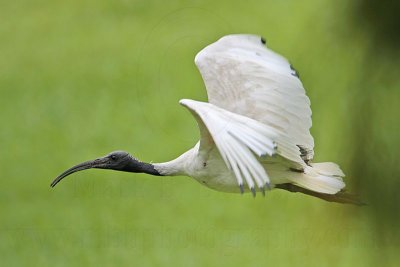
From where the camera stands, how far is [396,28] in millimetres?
5832

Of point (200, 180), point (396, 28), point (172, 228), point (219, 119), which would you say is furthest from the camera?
point (172, 228)

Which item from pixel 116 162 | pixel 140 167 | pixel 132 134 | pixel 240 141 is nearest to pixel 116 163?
pixel 116 162

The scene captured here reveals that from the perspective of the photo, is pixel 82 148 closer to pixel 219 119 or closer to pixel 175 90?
pixel 175 90

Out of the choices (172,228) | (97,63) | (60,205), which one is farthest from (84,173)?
(97,63)

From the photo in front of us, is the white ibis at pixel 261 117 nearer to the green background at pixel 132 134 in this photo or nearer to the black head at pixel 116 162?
the black head at pixel 116 162

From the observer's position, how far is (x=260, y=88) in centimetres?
635

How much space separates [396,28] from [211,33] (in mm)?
7097

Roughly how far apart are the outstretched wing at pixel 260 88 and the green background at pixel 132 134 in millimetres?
127

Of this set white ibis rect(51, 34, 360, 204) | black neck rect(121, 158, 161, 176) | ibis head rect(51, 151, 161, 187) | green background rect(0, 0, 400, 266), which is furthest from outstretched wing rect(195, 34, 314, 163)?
ibis head rect(51, 151, 161, 187)

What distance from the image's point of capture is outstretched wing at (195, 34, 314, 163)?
621 centimetres

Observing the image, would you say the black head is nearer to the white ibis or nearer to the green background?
the white ibis

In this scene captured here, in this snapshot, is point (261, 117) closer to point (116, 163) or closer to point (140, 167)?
point (140, 167)

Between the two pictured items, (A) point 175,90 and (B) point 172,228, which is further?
(A) point 175,90

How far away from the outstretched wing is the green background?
13 centimetres
